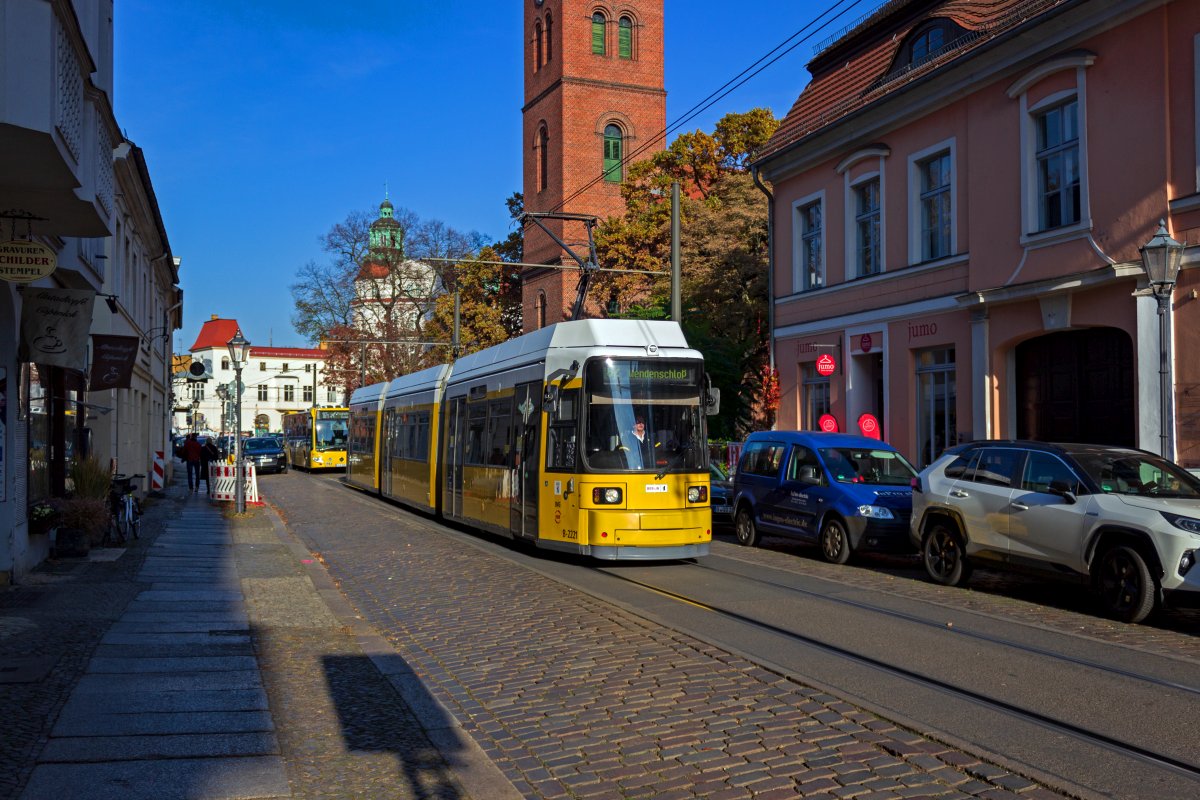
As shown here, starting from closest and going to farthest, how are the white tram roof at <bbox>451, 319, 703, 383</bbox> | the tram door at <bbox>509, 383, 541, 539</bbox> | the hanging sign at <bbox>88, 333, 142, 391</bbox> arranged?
the white tram roof at <bbox>451, 319, 703, 383</bbox> < the tram door at <bbox>509, 383, 541, 539</bbox> < the hanging sign at <bbox>88, 333, 142, 391</bbox>

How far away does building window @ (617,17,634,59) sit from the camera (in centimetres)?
5643

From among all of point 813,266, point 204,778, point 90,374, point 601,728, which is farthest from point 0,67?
point 813,266

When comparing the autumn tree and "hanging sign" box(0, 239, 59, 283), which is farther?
the autumn tree

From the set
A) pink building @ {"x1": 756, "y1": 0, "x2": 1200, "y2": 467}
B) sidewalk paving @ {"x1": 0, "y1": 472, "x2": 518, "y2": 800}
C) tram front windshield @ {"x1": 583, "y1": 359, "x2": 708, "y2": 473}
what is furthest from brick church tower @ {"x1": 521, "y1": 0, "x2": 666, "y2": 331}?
sidewalk paving @ {"x1": 0, "y1": 472, "x2": 518, "y2": 800}

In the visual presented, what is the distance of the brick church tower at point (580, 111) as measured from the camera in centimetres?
5478

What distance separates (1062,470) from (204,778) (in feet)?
29.6

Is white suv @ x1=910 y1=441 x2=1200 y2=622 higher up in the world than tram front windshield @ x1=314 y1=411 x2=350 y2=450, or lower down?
lower down

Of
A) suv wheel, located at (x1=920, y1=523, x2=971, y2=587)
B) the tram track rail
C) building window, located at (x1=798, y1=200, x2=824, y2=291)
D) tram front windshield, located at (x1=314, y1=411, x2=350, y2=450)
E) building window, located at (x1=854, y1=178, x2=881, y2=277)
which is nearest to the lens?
the tram track rail

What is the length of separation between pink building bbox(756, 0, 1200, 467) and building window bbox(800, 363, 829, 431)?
49 millimetres

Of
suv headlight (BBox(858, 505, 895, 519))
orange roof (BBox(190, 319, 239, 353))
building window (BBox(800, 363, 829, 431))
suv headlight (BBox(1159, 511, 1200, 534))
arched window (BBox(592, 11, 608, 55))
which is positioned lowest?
suv headlight (BBox(858, 505, 895, 519))

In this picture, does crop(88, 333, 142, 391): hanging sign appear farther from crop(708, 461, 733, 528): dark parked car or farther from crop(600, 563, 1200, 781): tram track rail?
crop(600, 563, 1200, 781): tram track rail

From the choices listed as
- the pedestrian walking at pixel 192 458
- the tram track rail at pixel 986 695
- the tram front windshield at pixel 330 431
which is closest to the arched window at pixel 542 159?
the tram front windshield at pixel 330 431

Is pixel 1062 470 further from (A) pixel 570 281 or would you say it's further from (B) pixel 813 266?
(A) pixel 570 281

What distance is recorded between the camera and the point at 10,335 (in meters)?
11.7
